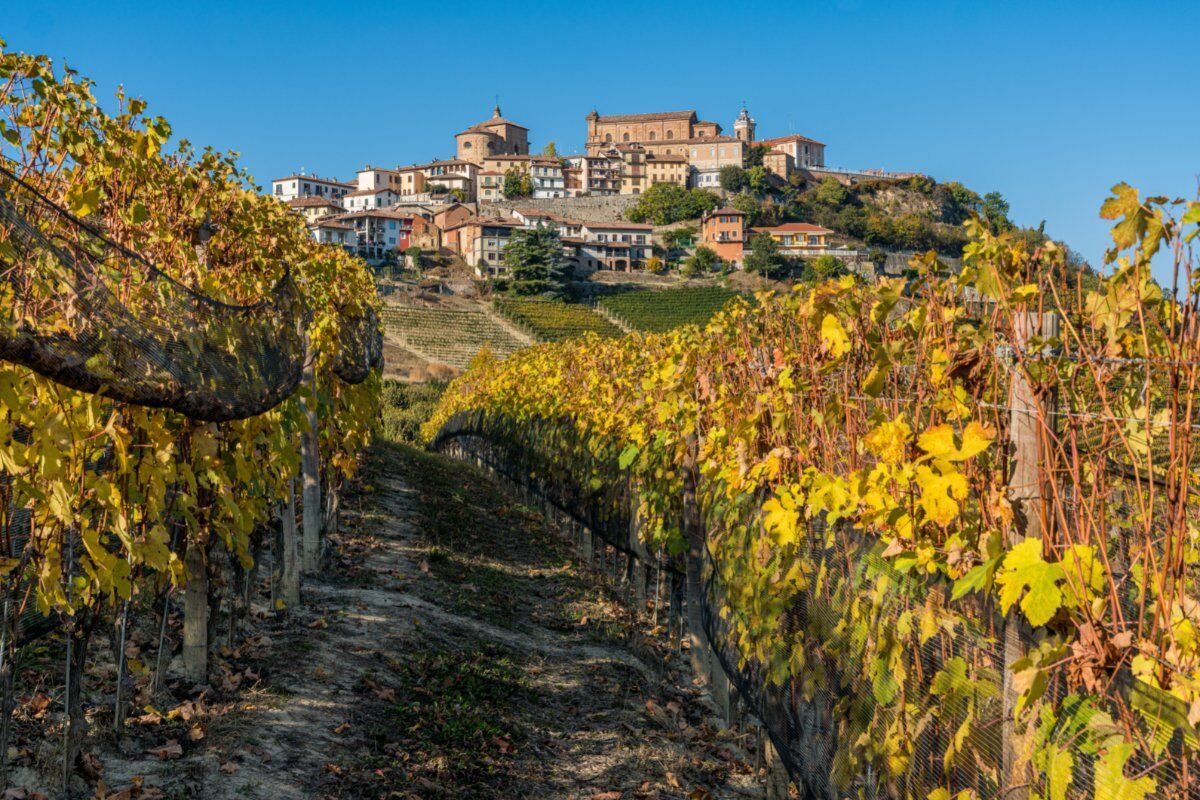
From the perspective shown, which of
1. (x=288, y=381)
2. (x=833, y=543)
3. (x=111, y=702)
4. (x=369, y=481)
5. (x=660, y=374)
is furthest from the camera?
(x=369, y=481)

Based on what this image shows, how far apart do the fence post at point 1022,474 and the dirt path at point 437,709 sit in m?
2.75

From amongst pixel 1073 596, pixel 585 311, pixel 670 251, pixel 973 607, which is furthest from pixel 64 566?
pixel 670 251

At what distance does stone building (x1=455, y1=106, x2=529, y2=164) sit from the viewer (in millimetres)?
139250

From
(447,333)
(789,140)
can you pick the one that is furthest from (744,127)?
(447,333)

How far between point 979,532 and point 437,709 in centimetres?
358

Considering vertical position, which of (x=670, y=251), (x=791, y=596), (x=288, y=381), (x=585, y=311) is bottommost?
(x=791, y=596)

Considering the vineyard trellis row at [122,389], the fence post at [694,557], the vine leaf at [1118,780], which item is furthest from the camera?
the fence post at [694,557]

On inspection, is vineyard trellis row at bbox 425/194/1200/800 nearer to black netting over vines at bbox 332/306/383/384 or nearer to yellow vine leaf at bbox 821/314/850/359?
yellow vine leaf at bbox 821/314/850/359

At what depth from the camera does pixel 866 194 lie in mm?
143500

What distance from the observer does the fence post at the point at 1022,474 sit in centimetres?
280

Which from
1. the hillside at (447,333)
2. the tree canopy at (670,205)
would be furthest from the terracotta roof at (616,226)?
the hillside at (447,333)

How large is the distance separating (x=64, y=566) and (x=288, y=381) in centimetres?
147

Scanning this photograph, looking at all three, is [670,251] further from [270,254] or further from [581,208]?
[270,254]

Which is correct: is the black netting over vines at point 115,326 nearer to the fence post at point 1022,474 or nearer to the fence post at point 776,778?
the fence post at point 1022,474
